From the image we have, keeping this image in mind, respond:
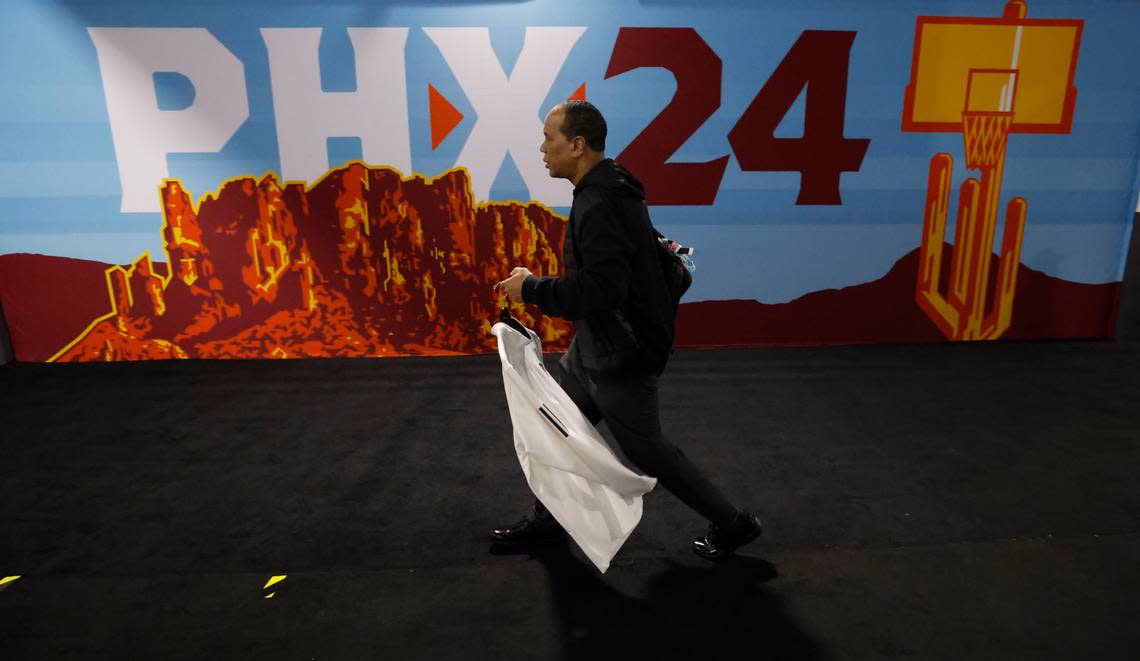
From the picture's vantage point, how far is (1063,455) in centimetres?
278

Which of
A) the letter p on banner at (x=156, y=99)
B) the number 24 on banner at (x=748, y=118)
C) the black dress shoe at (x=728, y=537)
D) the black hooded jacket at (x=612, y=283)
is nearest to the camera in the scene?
the black hooded jacket at (x=612, y=283)

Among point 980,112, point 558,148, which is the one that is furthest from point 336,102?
point 980,112

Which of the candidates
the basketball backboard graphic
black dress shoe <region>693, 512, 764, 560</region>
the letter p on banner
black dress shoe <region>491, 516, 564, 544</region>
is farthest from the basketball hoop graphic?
the letter p on banner

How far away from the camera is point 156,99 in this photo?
3744 millimetres

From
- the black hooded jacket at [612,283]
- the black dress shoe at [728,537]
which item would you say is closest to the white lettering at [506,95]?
the black hooded jacket at [612,283]

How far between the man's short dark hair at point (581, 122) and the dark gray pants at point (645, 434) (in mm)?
604

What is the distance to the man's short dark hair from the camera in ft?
5.81

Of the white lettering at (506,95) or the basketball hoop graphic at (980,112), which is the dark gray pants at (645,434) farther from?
the basketball hoop graphic at (980,112)

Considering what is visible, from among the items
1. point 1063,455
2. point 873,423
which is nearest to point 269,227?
point 873,423

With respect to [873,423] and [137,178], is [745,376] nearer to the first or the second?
[873,423]

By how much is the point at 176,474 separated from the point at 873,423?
9.32 feet

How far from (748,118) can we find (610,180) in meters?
2.46

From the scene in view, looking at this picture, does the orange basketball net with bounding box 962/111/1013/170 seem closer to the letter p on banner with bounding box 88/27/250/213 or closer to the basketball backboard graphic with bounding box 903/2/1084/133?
the basketball backboard graphic with bounding box 903/2/1084/133

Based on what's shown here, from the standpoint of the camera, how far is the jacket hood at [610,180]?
5.67 feet
